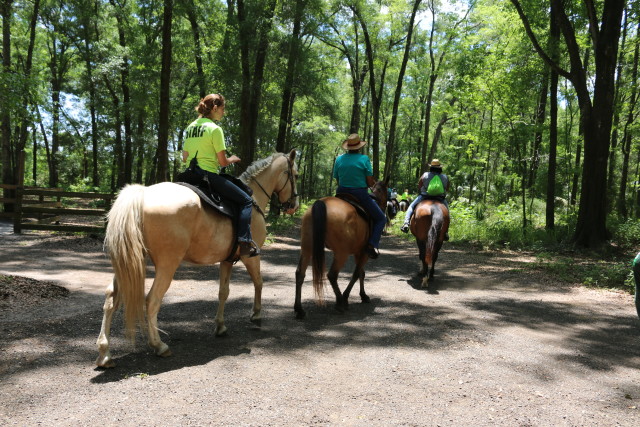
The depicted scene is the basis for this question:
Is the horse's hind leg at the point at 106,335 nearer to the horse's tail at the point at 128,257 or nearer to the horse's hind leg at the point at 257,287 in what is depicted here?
the horse's tail at the point at 128,257

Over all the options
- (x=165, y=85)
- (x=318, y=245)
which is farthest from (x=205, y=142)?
(x=165, y=85)

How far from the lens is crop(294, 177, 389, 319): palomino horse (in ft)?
19.6

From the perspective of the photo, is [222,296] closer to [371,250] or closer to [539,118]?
[371,250]

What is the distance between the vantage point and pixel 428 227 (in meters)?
8.76

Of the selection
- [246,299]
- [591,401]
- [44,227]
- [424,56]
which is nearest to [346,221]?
[246,299]

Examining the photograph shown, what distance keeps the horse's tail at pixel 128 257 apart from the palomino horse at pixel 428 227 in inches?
228

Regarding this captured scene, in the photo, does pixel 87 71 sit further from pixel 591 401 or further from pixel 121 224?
pixel 591 401

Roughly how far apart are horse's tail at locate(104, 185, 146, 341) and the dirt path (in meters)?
0.58

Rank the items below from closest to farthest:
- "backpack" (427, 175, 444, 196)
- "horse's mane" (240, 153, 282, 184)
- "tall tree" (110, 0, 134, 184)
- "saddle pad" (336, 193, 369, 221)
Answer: "horse's mane" (240, 153, 282, 184) → "saddle pad" (336, 193, 369, 221) → "backpack" (427, 175, 444, 196) → "tall tree" (110, 0, 134, 184)

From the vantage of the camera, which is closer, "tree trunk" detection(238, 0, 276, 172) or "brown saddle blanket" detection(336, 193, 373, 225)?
"brown saddle blanket" detection(336, 193, 373, 225)

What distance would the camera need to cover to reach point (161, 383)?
12.0 feet

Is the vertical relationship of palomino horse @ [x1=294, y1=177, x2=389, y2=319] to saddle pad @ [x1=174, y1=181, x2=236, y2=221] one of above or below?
below

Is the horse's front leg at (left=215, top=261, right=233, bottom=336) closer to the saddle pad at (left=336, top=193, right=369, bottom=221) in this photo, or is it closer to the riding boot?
the saddle pad at (left=336, top=193, right=369, bottom=221)

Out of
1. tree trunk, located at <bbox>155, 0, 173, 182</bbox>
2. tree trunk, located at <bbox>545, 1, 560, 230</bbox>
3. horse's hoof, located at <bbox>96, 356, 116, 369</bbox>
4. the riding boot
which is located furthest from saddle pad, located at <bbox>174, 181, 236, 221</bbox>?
tree trunk, located at <bbox>545, 1, 560, 230</bbox>
